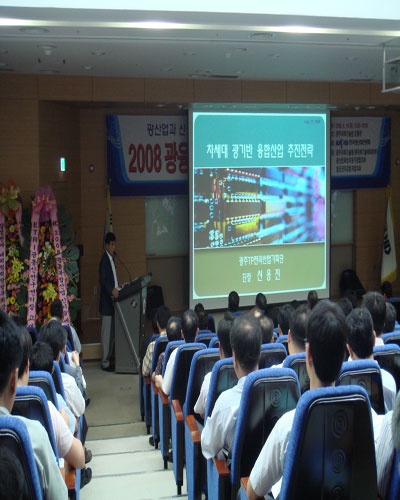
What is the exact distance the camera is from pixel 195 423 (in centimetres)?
A: 368

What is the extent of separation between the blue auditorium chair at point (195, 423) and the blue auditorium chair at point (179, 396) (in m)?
0.22

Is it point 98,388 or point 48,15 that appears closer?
point 48,15

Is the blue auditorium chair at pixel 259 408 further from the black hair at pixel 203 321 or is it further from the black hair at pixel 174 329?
the black hair at pixel 203 321

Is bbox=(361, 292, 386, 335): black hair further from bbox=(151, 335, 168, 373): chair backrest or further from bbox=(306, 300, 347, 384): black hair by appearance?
bbox=(306, 300, 347, 384): black hair

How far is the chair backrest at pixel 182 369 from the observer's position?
4031mm

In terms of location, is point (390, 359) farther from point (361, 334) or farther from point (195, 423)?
point (195, 423)

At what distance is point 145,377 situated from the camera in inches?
223

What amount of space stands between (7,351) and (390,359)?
2.07m

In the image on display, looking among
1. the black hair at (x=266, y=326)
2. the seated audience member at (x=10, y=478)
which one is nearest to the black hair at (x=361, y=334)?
the black hair at (x=266, y=326)

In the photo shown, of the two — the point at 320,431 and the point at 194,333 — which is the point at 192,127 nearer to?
the point at 194,333

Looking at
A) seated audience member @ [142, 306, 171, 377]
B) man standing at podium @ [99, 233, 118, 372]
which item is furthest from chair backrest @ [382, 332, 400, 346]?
man standing at podium @ [99, 233, 118, 372]

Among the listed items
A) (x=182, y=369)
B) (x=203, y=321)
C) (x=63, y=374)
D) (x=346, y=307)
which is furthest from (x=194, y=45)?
(x=63, y=374)

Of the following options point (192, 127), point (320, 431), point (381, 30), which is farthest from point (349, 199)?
point (320, 431)

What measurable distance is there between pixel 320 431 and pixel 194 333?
2856mm
